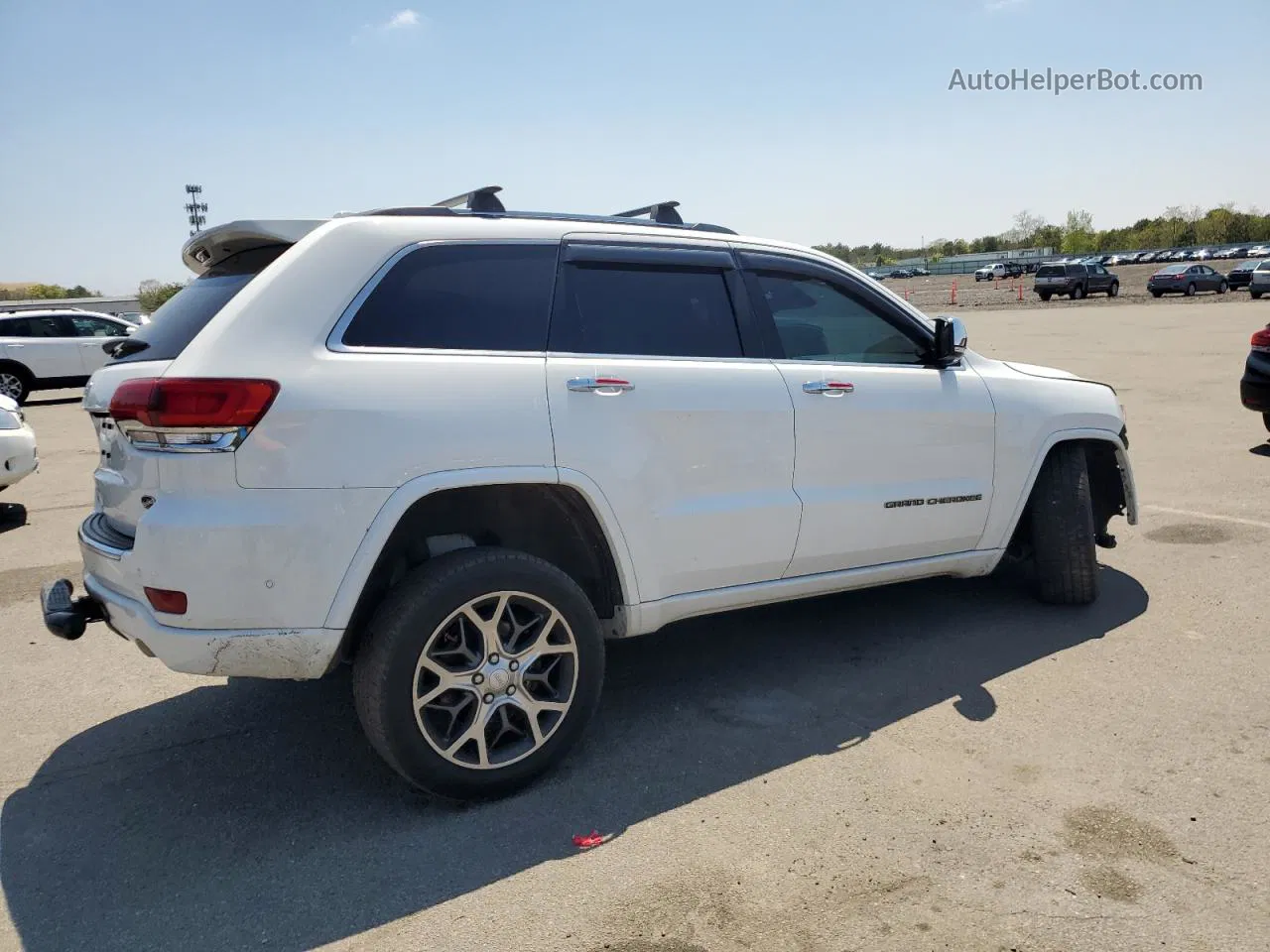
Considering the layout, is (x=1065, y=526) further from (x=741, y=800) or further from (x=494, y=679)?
(x=494, y=679)

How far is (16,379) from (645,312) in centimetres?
1847

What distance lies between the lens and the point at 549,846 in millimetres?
3090

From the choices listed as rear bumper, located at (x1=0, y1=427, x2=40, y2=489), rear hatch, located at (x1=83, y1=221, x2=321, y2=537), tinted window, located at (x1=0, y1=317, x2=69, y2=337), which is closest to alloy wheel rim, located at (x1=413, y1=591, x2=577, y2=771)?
rear hatch, located at (x1=83, y1=221, x2=321, y2=537)

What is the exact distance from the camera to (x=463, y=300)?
3428 mm

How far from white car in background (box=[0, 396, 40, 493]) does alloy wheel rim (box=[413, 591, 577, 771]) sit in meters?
6.39

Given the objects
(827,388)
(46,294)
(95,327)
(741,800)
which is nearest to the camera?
(741,800)

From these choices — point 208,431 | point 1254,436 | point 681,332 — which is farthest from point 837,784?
point 1254,436

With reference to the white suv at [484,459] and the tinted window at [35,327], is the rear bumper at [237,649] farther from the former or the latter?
the tinted window at [35,327]

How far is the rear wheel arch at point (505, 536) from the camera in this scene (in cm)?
333

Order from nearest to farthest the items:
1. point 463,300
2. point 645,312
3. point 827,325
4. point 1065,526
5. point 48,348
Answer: point 463,300 → point 645,312 → point 827,325 → point 1065,526 → point 48,348

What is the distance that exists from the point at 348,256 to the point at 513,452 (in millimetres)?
841

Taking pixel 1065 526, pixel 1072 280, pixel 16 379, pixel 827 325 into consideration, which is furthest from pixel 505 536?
pixel 1072 280

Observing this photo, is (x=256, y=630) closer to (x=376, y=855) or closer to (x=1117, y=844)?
(x=376, y=855)

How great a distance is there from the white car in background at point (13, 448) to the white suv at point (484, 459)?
201 inches
